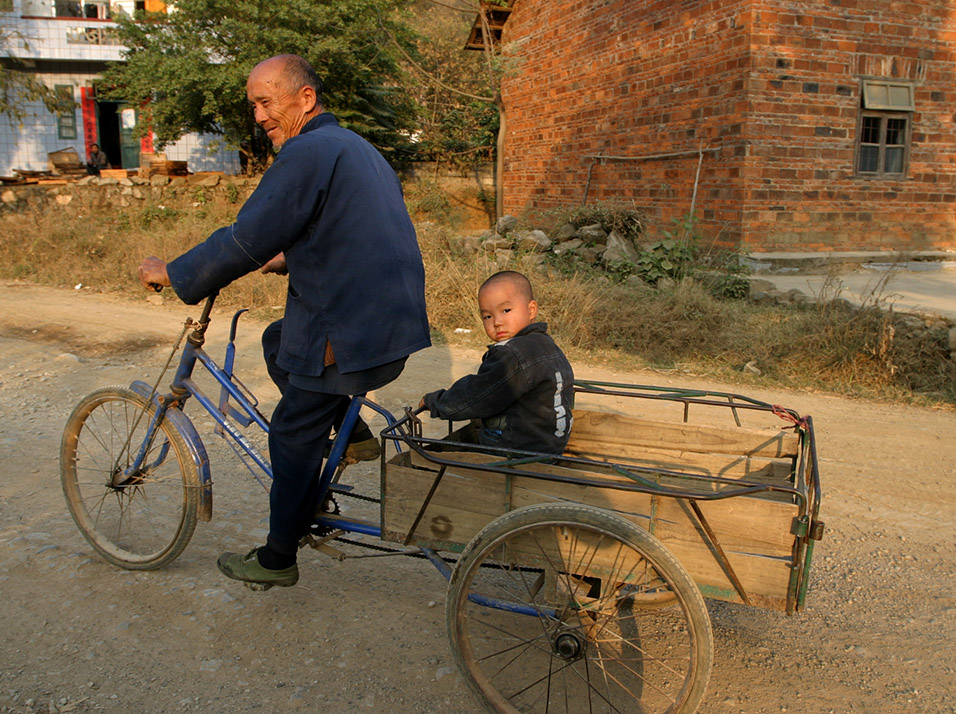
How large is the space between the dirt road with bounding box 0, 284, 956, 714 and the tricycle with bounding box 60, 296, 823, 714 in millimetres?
199

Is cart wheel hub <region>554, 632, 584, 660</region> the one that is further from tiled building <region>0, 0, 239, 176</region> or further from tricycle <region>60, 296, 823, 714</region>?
tiled building <region>0, 0, 239, 176</region>

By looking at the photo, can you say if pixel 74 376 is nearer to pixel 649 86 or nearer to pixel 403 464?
pixel 403 464

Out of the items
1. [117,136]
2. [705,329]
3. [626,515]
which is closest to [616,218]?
[705,329]

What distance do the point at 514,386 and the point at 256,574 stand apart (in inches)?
48.2

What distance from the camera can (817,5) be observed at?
10094 mm

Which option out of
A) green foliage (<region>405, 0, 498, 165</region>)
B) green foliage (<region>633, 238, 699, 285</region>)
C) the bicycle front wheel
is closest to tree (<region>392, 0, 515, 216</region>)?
green foliage (<region>405, 0, 498, 165</region>)

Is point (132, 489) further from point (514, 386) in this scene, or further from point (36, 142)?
point (36, 142)

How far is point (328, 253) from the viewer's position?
2.55m

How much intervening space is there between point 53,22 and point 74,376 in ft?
64.9

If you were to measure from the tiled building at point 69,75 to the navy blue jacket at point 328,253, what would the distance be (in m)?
20.0

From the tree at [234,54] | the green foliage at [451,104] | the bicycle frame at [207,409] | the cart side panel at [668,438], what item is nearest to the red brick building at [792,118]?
the tree at [234,54]

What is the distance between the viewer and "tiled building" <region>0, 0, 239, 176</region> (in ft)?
70.4

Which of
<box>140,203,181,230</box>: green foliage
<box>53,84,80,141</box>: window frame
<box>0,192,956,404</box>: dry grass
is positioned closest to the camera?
<box>0,192,956,404</box>: dry grass

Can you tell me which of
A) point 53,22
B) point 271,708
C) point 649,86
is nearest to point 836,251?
point 649,86
